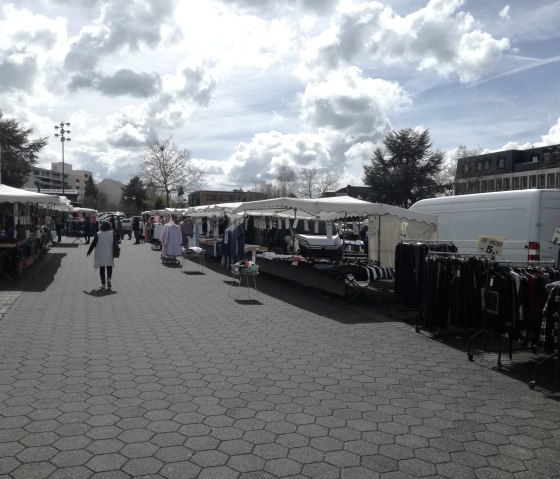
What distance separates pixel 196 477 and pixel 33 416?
1.68 meters

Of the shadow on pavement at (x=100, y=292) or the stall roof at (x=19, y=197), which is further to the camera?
the stall roof at (x=19, y=197)

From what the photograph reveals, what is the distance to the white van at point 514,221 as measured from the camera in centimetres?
1046

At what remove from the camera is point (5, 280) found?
12742 millimetres

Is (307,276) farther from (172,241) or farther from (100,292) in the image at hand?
(172,241)

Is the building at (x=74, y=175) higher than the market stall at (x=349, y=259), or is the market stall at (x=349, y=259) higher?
the building at (x=74, y=175)

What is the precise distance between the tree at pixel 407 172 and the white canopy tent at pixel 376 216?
1361 inches

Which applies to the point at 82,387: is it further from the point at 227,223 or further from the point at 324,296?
the point at 227,223

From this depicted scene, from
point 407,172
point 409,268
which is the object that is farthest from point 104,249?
point 407,172

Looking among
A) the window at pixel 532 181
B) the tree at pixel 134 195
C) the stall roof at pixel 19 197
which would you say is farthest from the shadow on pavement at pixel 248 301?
the tree at pixel 134 195

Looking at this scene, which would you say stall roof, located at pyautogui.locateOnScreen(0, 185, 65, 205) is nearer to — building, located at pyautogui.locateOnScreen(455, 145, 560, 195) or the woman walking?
the woman walking

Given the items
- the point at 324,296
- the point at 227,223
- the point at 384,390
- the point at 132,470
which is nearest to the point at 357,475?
the point at 132,470

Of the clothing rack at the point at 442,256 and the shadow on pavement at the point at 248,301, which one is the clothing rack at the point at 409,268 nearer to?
the clothing rack at the point at 442,256

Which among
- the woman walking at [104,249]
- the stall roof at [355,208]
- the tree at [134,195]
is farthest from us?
the tree at [134,195]

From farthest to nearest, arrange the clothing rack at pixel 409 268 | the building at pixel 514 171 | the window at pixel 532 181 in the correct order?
1. the window at pixel 532 181
2. the building at pixel 514 171
3. the clothing rack at pixel 409 268
